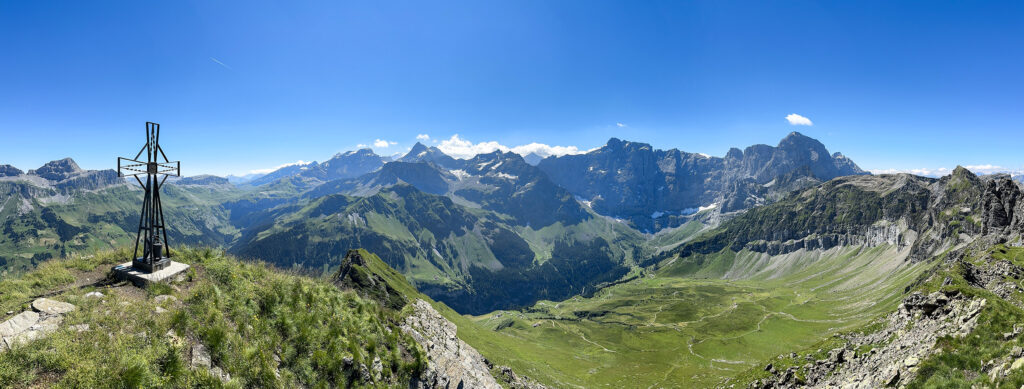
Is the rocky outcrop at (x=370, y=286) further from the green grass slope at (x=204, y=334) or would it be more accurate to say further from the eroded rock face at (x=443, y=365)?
the green grass slope at (x=204, y=334)

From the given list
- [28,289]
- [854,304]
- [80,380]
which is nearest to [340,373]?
[80,380]

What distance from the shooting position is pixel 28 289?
18.3 metres

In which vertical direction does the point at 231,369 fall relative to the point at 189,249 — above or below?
below

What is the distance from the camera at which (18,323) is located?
15055mm

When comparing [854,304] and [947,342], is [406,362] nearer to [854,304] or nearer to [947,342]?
[947,342]

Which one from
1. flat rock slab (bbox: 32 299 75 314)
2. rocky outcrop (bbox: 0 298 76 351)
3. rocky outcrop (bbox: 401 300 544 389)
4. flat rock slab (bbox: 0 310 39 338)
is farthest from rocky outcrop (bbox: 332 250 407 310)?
flat rock slab (bbox: 0 310 39 338)

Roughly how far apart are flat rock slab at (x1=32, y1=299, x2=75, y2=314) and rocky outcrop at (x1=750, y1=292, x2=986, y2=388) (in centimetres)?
4497

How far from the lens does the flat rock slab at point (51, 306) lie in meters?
16.3

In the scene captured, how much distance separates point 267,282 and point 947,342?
44.4 m

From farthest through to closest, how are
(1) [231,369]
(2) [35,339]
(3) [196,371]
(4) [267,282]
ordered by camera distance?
(4) [267,282], (1) [231,369], (3) [196,371], (2) [35,339]

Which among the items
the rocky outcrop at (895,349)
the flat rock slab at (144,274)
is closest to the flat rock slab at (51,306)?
the flat rock slab at (144,274)

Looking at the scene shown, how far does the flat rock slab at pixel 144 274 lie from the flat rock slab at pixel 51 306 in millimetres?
3789

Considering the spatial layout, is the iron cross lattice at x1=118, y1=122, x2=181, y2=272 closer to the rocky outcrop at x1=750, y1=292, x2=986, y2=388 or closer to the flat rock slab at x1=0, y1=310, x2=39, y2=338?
the flat rock slab at x1=0, y1=310, x2=39, y2=338

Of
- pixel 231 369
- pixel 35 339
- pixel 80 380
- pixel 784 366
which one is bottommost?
pixel 784 366
